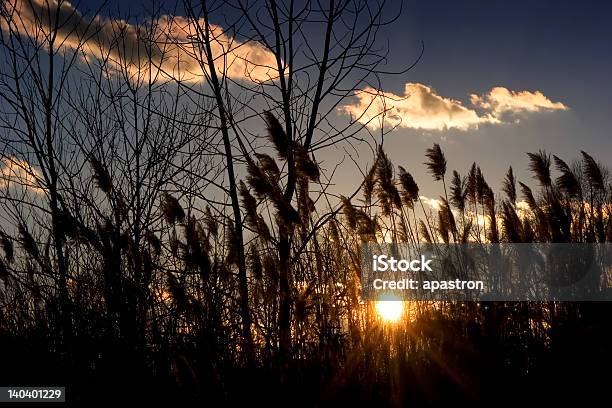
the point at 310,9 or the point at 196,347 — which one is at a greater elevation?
the point at 310,9

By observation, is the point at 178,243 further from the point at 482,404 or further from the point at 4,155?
the point at 482,404

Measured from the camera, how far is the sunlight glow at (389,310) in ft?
12.7

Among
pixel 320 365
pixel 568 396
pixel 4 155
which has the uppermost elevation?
pixel 4 155

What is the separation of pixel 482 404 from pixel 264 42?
2.69 meters

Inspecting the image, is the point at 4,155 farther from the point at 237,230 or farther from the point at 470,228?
the point at 470,228

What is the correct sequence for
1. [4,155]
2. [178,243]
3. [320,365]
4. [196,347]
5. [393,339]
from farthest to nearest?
1. [4,155]
2. [178,243]
3. [393,339]
4. [196,347]
5. [320,365]

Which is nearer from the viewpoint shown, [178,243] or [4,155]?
[178,243]

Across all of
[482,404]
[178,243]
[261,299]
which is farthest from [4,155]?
[482,404]

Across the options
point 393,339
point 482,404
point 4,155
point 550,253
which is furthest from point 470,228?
point 4,155

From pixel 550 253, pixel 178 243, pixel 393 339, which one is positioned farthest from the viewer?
pixel 550 253

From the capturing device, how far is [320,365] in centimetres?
309

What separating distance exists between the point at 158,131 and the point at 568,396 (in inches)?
143

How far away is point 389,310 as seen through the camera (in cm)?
403

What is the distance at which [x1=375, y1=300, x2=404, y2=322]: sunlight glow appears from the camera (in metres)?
3.87
